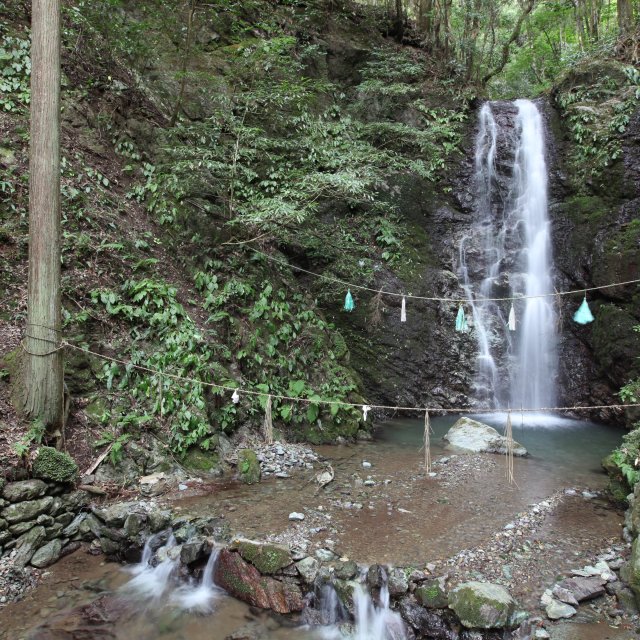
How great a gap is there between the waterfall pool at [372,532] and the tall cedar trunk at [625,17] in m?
12.8

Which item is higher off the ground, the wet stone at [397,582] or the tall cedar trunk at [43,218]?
the tall cedar trunk at [43,218]

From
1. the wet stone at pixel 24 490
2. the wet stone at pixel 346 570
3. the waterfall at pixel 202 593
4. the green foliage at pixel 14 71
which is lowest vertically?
the waterfall at pixel 202 593

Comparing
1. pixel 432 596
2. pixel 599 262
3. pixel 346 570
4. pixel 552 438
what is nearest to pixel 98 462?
pixel 346 570

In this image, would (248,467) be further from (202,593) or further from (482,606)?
(482,606)

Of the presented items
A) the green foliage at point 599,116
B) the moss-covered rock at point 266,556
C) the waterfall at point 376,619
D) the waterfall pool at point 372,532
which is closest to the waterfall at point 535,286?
the green foliage at point 599,116

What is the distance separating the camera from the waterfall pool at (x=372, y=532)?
14.5ft

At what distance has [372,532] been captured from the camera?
5.54 m

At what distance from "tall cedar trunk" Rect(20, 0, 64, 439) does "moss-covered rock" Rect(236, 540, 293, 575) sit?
3.12 metres

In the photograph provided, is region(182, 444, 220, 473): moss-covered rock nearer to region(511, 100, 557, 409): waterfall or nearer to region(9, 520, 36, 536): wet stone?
region(9, 520, 36, 536): wet stone

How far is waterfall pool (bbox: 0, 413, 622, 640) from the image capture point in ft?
14.5

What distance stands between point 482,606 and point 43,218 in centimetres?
664

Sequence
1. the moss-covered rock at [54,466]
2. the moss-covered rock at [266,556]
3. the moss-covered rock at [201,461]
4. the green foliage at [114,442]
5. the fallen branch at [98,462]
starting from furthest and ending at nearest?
1. the moss-covered rock at [201,461]
2. the green foliage at [114,442]
3. the fallen branch at [98,462]
4. the moss-covered rock at [54,466]
5. the moss-covered rock at [266,556]

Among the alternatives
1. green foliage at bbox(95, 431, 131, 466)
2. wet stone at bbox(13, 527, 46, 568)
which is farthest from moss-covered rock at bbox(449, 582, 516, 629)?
green foliage at bbox(95, 431, 131, 466)

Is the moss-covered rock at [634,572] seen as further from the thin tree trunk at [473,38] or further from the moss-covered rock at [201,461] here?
the thin tree trunk at [473,38]
